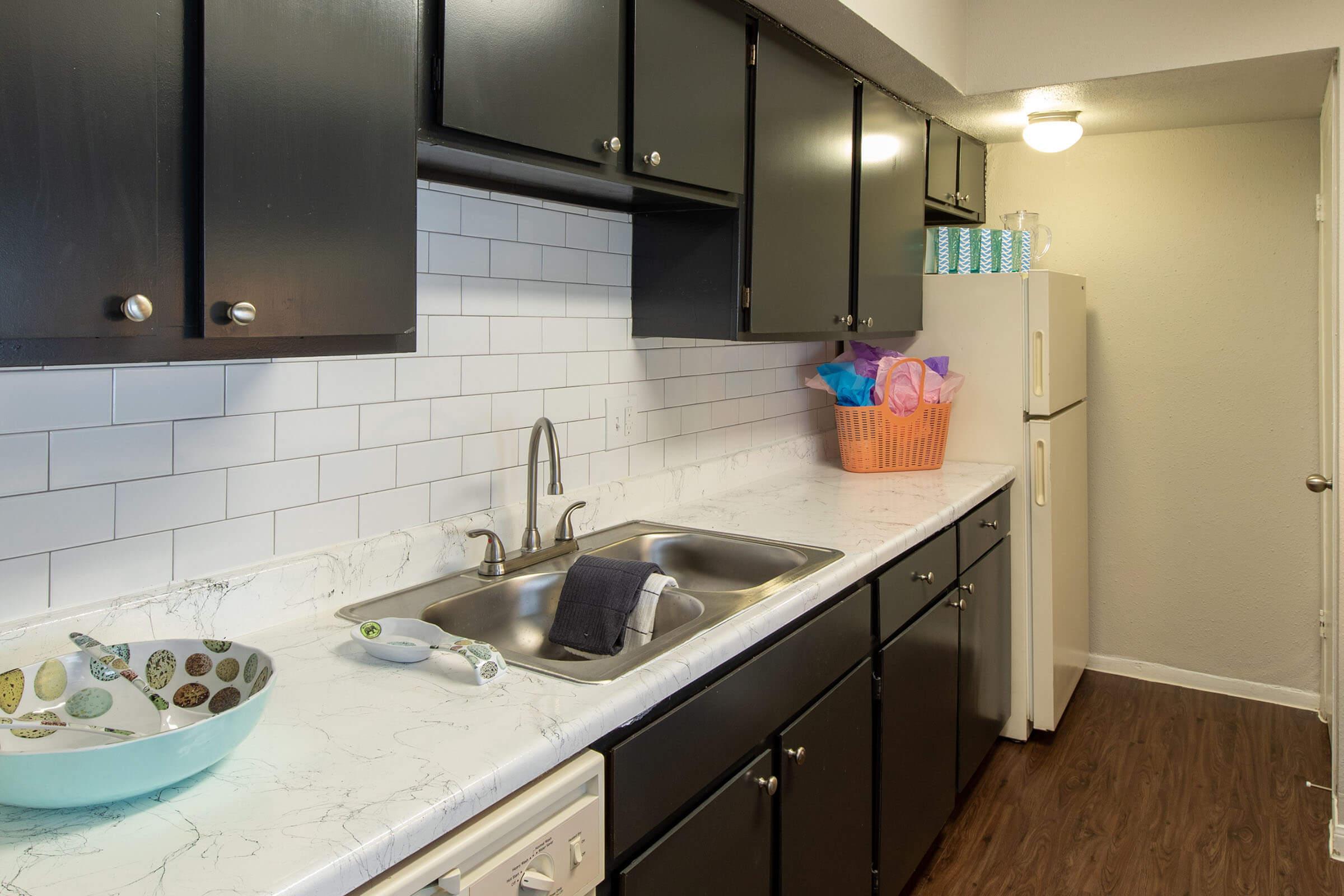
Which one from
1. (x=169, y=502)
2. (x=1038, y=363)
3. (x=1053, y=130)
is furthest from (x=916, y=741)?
(x=1053, y=130)

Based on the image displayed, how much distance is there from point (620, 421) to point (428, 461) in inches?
24.8

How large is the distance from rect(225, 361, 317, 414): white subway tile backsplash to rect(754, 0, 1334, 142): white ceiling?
133cm

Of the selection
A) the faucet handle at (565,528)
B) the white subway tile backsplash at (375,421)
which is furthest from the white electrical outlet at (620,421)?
the faucet handle at (565,528)

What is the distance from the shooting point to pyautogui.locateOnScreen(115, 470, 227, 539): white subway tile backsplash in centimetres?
144

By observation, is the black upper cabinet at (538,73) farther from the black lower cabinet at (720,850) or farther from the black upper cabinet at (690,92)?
the black lower cabinet at (720,850)

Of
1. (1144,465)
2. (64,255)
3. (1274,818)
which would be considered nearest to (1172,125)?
(1144,465)

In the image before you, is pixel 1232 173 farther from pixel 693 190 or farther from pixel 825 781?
pixel 825 781

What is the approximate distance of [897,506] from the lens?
8.76ft

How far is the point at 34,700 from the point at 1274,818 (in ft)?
10.3

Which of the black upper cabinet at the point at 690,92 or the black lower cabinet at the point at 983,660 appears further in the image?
the black lower cabinet at the point at 983,660

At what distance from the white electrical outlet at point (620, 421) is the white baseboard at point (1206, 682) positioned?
2.62m

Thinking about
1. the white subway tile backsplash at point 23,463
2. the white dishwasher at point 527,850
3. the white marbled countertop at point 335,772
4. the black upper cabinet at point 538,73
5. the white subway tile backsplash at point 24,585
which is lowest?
the white dishwasher at point 527,850

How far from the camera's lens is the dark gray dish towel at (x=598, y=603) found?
180 cm

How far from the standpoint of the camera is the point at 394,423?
1870 millimetres
